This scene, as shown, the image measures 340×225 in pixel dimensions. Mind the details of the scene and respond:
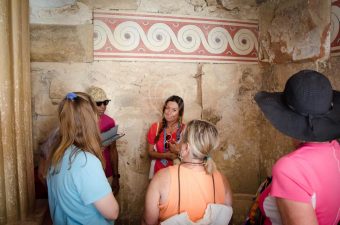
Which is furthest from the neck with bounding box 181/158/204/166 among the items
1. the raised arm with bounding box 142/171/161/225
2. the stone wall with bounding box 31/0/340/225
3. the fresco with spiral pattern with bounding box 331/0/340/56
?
the fresco with spiral pattern with bounding box 331/0/340/56

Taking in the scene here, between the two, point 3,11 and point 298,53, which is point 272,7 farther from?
point 3,11

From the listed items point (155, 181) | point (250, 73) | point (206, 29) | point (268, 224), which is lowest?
point (268, 224)

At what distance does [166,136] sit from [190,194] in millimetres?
1731

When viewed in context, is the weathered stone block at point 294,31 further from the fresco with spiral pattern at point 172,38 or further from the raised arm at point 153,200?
the raised arm at point 153,200

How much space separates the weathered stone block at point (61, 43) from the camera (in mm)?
3277

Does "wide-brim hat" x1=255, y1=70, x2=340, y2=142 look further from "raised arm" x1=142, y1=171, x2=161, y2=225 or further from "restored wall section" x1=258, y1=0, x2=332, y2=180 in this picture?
"restored wall section" x1=258, y1=0, x2=332, y2=180

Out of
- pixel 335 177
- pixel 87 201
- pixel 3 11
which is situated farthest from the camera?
pixel 3 11

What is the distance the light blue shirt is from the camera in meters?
1.51

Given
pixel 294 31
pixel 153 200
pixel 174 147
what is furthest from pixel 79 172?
pixel 294 31

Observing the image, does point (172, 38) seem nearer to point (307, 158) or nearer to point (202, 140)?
point (202, 140)

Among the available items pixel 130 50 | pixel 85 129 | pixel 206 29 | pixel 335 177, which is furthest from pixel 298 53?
pixel 85 129

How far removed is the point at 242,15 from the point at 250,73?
29.7 inches

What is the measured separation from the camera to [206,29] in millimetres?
3762

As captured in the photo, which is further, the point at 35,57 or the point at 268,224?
the point at 35,57
